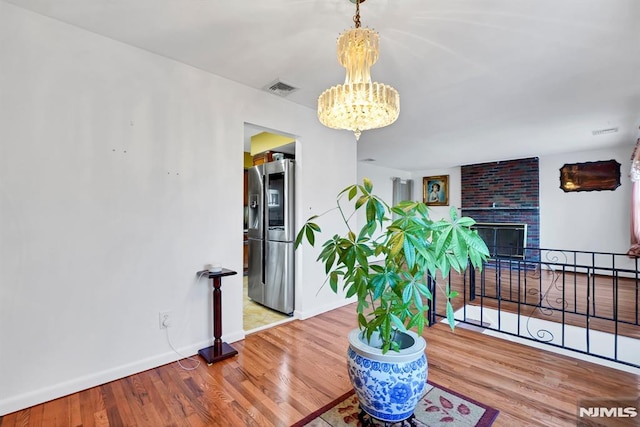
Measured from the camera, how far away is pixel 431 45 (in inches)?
85.3

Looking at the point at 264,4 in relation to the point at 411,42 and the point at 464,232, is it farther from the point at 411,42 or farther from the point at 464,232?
the point at 464,232

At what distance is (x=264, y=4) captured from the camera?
5.76 ft

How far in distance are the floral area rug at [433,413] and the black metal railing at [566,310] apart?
0.83m

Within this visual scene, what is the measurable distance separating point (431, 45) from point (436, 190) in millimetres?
6444

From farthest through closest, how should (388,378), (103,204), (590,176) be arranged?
(590,176) → (103,204) → (388,378)

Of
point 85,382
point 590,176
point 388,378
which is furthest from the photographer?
point 590,176

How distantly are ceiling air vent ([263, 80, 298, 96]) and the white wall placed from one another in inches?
11.7

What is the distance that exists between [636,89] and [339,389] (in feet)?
12.8

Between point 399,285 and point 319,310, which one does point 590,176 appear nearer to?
point 319,310

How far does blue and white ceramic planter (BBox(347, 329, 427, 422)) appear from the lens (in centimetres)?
141

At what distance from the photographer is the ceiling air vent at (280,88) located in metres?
2.79

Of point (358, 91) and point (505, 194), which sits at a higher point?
point (358, 91)

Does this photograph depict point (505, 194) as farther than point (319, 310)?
Yes

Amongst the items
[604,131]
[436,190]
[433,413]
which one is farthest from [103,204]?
[436,190]
